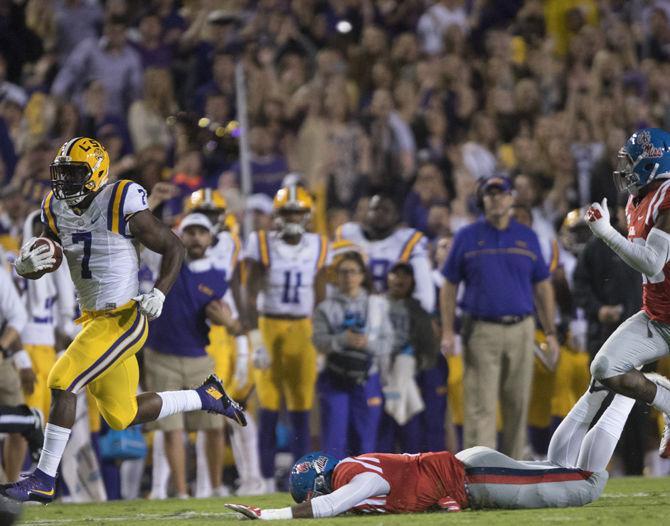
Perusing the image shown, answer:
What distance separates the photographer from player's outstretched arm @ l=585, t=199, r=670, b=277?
655cm

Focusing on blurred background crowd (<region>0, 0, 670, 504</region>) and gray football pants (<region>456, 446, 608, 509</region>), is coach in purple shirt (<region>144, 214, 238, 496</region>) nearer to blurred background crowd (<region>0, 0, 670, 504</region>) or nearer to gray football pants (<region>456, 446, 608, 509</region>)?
blurred background crowd (<region>0, 0, 670, 504</region>)

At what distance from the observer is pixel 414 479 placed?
641 cm

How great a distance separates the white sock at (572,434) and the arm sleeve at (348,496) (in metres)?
0.98

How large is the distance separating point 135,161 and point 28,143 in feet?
4.38

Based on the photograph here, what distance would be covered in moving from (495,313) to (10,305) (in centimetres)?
317

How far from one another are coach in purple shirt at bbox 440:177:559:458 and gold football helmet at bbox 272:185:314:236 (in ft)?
4.59

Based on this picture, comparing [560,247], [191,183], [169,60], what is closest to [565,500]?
[560,247]

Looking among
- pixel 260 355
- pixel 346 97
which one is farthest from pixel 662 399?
pixel 346 97

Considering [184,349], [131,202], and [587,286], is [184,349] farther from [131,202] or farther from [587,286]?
[587,286]

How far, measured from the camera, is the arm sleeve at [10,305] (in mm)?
8867

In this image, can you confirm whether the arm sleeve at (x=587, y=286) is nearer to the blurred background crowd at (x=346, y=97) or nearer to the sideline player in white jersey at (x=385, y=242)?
the blurred background crowd at (x=346, y=97)

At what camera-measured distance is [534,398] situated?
34.3 ft

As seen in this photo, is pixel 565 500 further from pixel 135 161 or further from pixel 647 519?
pixel 135 161

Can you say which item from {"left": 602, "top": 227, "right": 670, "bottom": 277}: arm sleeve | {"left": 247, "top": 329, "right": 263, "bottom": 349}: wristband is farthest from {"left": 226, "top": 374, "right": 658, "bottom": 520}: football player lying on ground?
{"left": 247, "top": 329, "right": 263, "bottom": 349}: wristband
